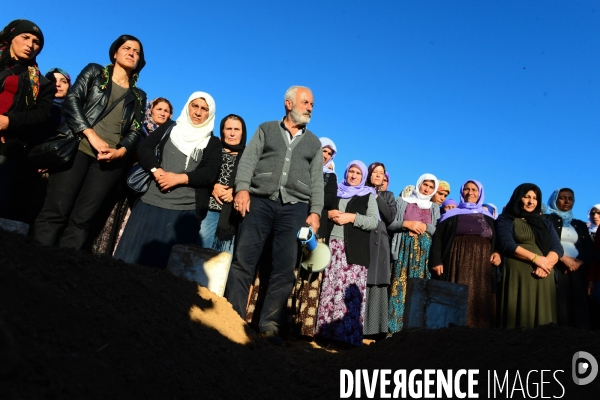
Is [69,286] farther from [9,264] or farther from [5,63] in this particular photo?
[5,63]

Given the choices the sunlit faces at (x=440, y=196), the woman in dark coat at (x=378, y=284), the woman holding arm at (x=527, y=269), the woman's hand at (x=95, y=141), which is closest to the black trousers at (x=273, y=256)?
the woman's hand at (x=95, y=141)

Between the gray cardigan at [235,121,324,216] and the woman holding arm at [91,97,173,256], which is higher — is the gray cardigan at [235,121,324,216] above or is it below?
above

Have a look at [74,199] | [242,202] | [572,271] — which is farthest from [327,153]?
[572,271]

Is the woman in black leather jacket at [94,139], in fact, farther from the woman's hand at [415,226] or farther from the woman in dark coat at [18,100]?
the woman's hand at [415,226]

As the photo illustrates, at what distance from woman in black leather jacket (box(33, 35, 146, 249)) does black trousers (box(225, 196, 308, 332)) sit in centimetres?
115

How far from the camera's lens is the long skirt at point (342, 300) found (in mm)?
4855

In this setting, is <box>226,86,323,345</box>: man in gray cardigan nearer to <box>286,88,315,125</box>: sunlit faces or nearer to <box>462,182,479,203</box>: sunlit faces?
<box>286,88,315,125</box>: sunlit faces

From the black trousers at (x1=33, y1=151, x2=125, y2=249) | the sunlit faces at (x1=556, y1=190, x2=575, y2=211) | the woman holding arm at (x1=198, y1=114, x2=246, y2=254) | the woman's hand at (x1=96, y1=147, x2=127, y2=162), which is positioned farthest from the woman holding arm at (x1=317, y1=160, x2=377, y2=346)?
the sunlit faces at (x1=556, y1=190, x2=575, y2=211)

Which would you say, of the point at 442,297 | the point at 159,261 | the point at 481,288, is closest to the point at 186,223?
the point at 159,261

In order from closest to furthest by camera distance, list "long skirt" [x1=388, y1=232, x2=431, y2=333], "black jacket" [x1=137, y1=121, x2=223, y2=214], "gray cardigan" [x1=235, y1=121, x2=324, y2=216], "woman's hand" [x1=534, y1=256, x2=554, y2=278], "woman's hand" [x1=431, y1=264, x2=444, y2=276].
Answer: "gray cardigan" [x1=235, y1=121, x2=324, y2=216]
"black jacket" [x1=137, y1=121, x2=223, y2=214]
"woman's hand" [x1=534, y1=256, x2=554, y2=278]
"woman's hand" [x1=431, y1=264, x2=444, y2=276]
"long skirt" [x1=388, y1=232, x2=431, y2=333]

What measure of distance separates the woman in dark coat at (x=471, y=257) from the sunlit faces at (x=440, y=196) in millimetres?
1503

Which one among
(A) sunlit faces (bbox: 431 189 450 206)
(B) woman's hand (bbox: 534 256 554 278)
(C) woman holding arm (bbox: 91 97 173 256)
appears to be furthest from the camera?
(A) sunlit faces (bbox: 431 189 450 206)

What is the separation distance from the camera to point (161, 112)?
5.44 meters

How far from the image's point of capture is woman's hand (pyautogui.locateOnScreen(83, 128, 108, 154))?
3.85m
